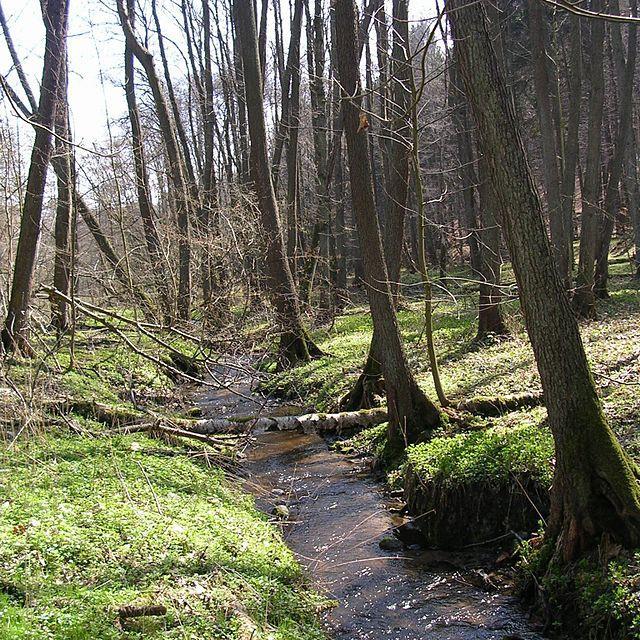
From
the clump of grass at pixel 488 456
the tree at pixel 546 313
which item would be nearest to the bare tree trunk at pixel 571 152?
the clump of grass at pixel 488 456

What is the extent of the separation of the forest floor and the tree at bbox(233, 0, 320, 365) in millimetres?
3722

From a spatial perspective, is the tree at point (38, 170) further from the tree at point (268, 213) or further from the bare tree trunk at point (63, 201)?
the tree at point (268, 213)

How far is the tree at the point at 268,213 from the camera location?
52.4 ft

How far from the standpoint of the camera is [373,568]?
6785 mm

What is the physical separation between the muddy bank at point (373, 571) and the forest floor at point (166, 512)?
1.28 ft

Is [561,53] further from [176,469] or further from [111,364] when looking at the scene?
[176,469]

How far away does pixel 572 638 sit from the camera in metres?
5.12

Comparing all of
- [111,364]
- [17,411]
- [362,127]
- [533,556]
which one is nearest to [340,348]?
[111,364]

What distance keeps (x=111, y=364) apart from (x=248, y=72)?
25.7ft

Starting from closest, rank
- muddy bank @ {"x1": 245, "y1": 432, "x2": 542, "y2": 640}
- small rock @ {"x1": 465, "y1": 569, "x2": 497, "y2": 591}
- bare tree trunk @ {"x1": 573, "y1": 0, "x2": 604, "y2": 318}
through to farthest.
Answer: muddy bank @ {"x1": 245, "y1": 432, "x2": 542, "y2": 640} → small rock @ {"x1": 465, "y1": 569, "x2": 497, "y2": 591} → bare tree trunk @ {"x1": 573, "y1": 0, "x2": 604, "y2": 318}

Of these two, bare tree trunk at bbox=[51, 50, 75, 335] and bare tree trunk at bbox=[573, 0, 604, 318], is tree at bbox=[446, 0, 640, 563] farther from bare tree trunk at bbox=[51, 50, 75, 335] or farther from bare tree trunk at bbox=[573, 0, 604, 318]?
bare tree trunk at bbox=[573, 0, 604, 318]

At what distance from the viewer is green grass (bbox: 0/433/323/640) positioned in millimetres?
4367

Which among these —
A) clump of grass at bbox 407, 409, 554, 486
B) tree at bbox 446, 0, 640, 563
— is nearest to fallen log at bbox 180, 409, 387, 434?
clump of grass at bbox 407, 409, 554, 486

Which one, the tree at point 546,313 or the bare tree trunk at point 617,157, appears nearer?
the tree at point 546,313
